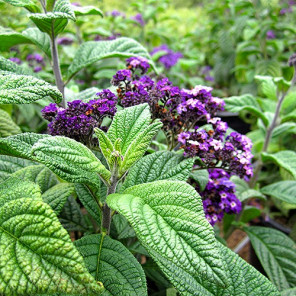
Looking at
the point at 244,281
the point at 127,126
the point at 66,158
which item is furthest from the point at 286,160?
the point at 66,158

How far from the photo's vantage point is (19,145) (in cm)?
80

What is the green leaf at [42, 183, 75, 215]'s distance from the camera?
0.86m

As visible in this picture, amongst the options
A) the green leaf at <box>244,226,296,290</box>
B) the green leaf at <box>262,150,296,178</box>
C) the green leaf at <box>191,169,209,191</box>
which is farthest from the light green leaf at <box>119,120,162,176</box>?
the green leaf at <box>244,226,296,290</box>

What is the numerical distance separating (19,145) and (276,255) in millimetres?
1186

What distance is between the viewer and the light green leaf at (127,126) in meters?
0.88

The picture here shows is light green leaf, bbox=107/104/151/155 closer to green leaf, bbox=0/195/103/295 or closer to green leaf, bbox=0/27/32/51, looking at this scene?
green leaf, bbox=0/195/103/295

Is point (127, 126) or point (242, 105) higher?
point (127, 126)

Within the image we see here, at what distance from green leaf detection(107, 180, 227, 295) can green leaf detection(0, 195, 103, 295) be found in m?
0.12

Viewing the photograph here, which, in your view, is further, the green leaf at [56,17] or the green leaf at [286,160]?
the green leaf at [286,160]

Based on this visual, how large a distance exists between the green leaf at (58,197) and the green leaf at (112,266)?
109 mm

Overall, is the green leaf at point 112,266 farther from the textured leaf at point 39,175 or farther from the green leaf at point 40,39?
the green leaf at point 40,39

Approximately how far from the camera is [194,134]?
1054 millimetres

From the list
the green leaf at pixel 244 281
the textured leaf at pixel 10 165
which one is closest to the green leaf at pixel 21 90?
the textured leaf at pixel 10 165

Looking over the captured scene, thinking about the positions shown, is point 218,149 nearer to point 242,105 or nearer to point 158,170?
point 158,170
